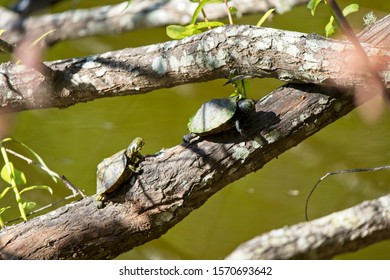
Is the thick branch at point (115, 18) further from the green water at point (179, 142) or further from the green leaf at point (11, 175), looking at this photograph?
the green leaf at point (11, 175)

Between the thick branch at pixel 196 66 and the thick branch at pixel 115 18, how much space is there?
915mm

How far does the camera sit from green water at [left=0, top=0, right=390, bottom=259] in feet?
8.23

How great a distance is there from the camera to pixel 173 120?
107 inches

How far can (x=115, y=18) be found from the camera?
2348 mm

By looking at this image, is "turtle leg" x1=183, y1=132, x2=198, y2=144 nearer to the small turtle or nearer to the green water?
the small turtle

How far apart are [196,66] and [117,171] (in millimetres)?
276

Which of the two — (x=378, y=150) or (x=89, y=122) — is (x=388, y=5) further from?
(x=89, y=122)

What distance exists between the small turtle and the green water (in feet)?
3.79

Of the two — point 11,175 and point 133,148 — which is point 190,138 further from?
point 11,175

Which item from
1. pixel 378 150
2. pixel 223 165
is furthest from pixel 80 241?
pixel 378 150

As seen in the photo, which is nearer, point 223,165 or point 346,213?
point 346,213

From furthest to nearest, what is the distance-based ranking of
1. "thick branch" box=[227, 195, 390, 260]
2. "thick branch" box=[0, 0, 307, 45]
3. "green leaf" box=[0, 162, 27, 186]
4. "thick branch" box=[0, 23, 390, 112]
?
"thick branch" box=[0, 0, 307, 45] → "green leaf" box=[0, 162, 27, 186] → "thick branch" box=[0, 23, 390, 112] → "thick branch" box=[227, 195, 390, 260]

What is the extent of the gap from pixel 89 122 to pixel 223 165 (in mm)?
1622

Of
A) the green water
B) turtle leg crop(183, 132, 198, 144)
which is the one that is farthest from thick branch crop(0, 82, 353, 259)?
the green water
